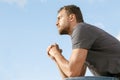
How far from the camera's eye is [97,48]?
499cm

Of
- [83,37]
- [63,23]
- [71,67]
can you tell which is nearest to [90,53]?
[83,37]

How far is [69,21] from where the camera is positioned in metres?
5.36

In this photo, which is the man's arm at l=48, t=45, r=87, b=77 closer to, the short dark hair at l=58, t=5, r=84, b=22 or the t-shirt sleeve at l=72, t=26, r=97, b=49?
the t-shirt sleeve at l=72, t=26, r=97, b=49

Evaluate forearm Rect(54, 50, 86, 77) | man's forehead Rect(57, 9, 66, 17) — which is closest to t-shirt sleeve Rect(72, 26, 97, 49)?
forearm Rect(54, 50, 86, 77)

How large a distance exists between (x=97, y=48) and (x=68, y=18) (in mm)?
701

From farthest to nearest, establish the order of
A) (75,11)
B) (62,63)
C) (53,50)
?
(75,11) < (53,50) < (62,63)

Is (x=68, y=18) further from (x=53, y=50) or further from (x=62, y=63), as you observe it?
(x=62, y=63)

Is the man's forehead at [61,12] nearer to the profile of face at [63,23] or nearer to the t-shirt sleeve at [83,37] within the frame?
the profile of face at [63,23]

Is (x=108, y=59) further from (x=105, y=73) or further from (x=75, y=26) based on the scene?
(x=75, y=26)

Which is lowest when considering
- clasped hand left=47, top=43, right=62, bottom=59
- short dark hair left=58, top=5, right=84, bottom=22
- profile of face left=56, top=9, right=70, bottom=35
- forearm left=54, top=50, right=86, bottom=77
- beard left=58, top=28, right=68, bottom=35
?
forearm left=54, top=50, right=86, bottom=77

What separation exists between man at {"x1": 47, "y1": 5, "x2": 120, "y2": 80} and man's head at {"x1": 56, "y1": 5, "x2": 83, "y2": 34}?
14cm

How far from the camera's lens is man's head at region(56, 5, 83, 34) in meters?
5.36

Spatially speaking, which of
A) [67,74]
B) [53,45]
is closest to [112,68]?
[67,74]

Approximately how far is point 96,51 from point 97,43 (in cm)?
11
